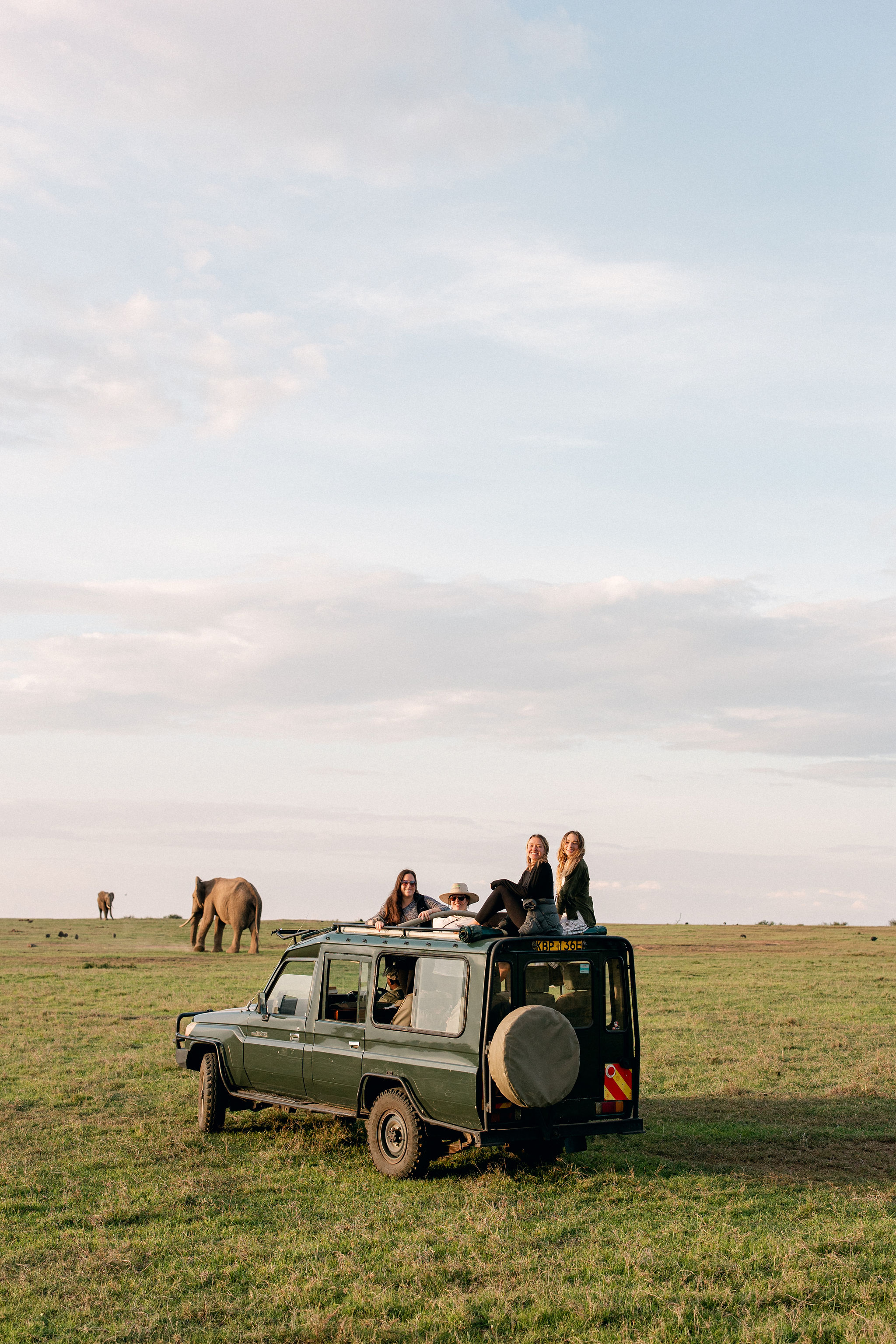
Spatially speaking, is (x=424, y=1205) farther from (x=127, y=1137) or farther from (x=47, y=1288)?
(x=127, y=1137)

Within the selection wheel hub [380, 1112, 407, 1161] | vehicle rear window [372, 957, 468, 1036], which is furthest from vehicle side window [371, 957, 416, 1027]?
wheel hub [380, 1112, 407, 1161]

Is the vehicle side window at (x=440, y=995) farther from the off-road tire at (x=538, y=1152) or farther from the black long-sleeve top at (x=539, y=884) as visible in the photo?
the off-road tire at (x=538, y=1152)

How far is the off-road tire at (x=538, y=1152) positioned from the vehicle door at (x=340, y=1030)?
1685 millimetres

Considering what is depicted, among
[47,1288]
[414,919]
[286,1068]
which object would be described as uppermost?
[414,919]

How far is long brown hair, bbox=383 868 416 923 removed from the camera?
43.2 feet

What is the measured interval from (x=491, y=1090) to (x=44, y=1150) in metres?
5.14

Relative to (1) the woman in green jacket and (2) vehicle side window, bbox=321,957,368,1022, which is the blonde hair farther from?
(2) vehicle side window, bbox=321,957,368,1022

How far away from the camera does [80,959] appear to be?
3756 cm

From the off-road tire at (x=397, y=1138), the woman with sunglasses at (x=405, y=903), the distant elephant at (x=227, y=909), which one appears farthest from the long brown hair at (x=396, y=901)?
the distant elephant at (x=227, y=909)

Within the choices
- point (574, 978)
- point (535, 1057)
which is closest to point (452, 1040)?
point (535, 1057)

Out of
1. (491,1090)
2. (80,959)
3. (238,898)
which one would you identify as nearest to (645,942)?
(238,898)

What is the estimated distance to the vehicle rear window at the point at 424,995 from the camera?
1039cm

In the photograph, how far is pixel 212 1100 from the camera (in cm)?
1296

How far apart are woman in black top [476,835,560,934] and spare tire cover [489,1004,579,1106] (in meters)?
1.06
